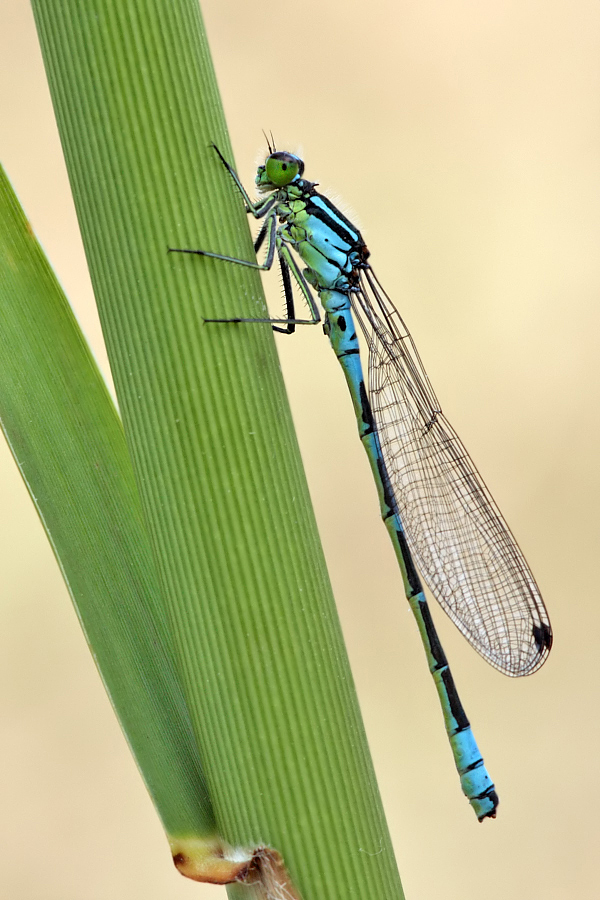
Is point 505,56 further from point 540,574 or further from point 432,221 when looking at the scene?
point 540,574

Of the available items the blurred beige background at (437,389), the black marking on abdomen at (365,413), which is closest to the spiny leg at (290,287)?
the black marking on abdomen at (365,413)

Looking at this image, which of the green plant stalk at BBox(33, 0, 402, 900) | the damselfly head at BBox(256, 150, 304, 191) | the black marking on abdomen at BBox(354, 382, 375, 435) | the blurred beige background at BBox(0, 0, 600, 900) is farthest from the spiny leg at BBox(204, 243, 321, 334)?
the blurred beige background at BBox(0, 0, 600, 900)

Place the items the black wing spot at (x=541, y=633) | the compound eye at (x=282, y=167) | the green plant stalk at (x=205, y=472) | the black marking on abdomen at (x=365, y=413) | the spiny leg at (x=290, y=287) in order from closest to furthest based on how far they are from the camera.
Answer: the green plant stalk at (x=205, y=472) < the compound eye at (x=282, y=167) < the spiny leg at (x=290, y=287) < the black marking on abdomen at (x=365, y=413) < the black wing spot at (x=541, y=633)

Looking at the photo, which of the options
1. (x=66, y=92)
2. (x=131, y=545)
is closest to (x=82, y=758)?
(x=131, y=545)

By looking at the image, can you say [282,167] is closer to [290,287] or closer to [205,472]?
[290,287]

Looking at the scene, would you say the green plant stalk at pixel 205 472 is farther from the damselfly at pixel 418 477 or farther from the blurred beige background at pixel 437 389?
the blurred beige background at pixel 437 389
